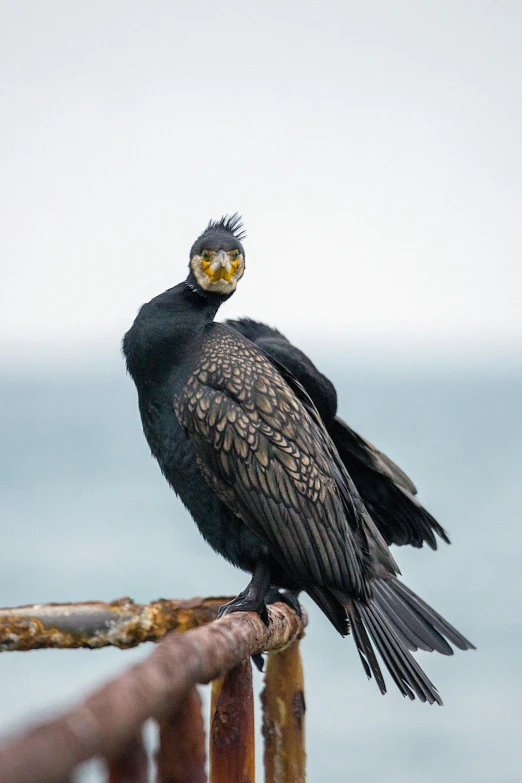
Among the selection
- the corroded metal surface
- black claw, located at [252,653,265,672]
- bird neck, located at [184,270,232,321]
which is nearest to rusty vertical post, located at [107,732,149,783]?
the corroded metal surface

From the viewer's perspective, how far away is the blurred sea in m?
16.4

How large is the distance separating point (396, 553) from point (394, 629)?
12698 mm

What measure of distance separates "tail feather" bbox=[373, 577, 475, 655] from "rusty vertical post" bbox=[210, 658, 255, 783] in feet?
4.12

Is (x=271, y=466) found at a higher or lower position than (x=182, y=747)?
higher

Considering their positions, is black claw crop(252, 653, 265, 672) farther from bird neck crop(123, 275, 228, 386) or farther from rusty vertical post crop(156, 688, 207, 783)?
rusty vertical post crop(156, 688, 207, 783)

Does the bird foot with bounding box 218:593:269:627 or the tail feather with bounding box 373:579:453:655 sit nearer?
the bird foot with bounding box 218:593:269:627

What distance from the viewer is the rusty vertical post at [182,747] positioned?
152 cm

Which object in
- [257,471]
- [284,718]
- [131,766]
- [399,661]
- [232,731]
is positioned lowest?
[131,766]

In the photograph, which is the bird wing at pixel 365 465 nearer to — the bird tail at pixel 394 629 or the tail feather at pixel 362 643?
the bird tail at pixel 394 629

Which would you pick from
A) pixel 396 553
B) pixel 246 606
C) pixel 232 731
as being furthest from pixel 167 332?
pixel 396 553

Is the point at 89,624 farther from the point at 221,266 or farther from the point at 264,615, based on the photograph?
the point at 221,266

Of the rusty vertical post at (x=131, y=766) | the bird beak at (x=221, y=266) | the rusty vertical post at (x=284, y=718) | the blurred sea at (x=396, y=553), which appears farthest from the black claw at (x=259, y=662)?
the blurred sea at (x=396, y=553)

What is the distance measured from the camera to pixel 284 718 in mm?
3287

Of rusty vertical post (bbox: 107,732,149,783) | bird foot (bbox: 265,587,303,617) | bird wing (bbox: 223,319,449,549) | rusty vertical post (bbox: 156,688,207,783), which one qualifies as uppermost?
bird wing (bbox: 223,319,449,549)
